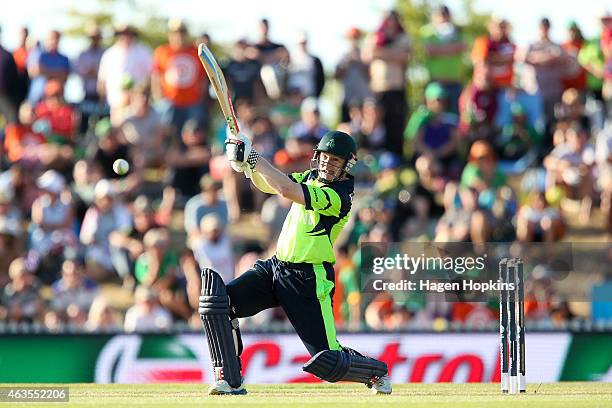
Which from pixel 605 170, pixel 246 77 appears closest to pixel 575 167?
pixel 605 170

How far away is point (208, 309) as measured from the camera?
10328 mm

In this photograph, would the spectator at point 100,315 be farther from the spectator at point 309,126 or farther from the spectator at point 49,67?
the spectator at point 49,67

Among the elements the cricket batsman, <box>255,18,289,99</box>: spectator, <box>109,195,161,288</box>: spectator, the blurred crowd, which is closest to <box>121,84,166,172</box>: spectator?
the blurred crowd

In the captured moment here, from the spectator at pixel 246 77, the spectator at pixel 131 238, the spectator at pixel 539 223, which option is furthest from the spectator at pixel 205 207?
the spectator at pixel 539 223

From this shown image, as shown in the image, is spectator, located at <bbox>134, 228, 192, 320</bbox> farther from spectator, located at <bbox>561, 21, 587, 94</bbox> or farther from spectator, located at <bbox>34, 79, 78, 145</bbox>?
spectator, located at <bbox>561, 21, 587, 94</bbox>

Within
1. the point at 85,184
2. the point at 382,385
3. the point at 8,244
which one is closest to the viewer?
the point at 382,385

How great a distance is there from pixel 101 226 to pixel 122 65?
3120 mm

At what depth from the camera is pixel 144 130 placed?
19844 mm

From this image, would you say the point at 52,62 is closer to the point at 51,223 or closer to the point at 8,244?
the point at 51,223

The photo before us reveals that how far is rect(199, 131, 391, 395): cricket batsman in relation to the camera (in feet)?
33.9

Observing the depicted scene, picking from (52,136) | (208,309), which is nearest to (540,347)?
(208,309)

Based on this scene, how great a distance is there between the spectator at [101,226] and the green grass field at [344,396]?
6181 millimetres

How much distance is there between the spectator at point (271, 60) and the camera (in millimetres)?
20359

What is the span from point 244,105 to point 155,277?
3501mm
